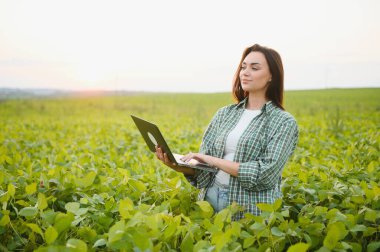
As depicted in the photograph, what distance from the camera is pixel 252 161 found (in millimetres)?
2271

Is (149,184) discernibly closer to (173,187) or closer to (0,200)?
(173,187)

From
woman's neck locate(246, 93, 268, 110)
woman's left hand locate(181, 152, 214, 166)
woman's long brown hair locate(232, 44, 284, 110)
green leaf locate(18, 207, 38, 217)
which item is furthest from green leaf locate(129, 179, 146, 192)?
woman's long brown hair locate(232, 44, 284, 110)

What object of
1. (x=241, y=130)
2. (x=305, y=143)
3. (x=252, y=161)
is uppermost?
(x=241, y=130)

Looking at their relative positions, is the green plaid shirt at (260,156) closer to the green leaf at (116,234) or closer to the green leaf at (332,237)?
the green leaf at (332,237)

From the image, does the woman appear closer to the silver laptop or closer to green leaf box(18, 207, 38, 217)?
the silver laptop

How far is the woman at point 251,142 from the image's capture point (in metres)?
2.25

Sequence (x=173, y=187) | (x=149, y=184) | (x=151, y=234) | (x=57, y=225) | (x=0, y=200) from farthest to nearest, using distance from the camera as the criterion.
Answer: (x=149, y=184)
(x=173, y=187)
(x=0, y=200)
(x=57, y=225)
(x=151, y=234)

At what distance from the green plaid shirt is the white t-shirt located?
0.11 feet

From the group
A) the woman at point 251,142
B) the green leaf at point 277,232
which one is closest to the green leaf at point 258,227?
the green leaf at point 277,232

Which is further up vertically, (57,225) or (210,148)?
(210,148)

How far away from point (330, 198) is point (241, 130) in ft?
2.57

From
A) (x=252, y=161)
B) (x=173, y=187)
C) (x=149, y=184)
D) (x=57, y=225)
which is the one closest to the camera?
(x=57, y=225)

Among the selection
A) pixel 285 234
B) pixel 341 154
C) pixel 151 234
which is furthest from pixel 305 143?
pixel 151 234

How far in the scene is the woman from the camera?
7.39 feet
